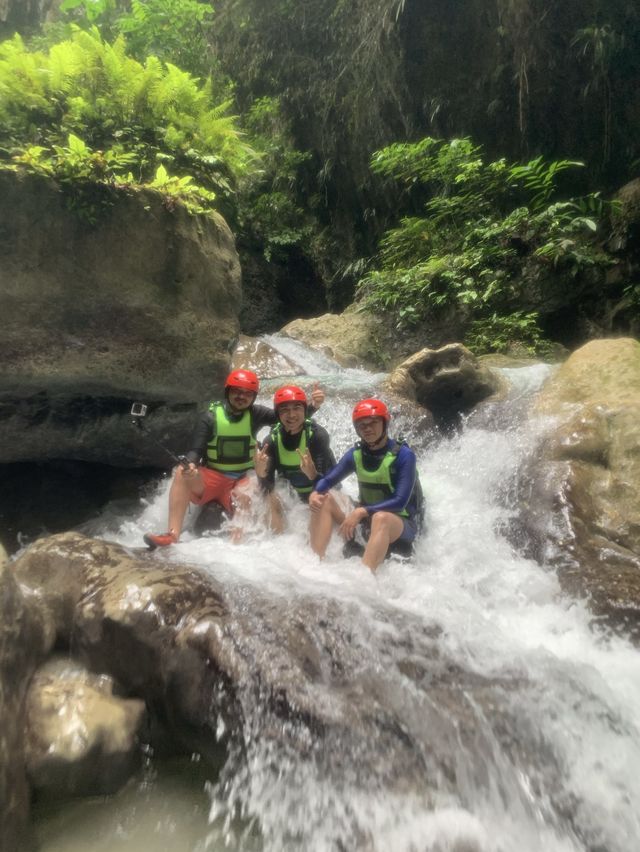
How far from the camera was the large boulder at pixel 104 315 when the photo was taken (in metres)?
4.20

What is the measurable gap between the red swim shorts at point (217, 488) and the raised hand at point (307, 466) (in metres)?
0.70

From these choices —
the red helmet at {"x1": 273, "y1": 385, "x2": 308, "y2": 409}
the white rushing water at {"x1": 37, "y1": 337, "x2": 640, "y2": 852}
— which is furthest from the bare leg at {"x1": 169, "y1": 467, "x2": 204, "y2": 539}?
the red helmet at {"x1": 273, "y1": 385, "x2": 308, "y2": 409}

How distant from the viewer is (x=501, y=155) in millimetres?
10688


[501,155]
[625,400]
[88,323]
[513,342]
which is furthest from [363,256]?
[88,323]

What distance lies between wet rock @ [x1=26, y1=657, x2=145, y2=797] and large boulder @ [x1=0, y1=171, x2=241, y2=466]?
2.61 metres

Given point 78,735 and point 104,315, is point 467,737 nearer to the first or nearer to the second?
point 78,735

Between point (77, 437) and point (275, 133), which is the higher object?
point (275, 133)

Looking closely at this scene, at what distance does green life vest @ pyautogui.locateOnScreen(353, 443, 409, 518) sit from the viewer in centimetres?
450

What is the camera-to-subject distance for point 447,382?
24.1ft

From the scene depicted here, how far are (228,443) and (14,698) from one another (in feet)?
9.76

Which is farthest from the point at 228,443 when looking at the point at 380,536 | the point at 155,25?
the point at 155,25

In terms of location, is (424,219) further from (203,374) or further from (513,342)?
(203,374)

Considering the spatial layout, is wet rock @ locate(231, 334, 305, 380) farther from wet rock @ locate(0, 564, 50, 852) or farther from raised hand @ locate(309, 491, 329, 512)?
wet rock @ locate(0, 564, 50, 852)

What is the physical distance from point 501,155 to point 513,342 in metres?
4.17
